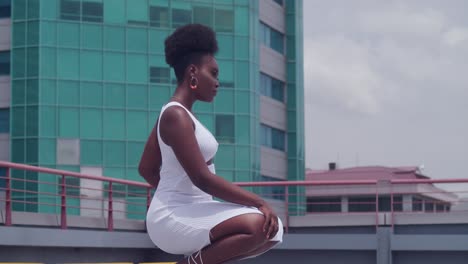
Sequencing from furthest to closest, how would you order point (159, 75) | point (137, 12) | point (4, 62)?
point (137, 12) < point (159, 75) < point (4, 62)

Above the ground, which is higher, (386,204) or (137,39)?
(137,39)

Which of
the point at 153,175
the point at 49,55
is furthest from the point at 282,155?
the point at 153,175

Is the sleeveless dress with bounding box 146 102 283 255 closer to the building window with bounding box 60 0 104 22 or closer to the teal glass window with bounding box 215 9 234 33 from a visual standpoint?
the building window with bounding box 60 0 104 22

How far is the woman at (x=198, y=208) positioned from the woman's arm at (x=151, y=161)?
108 mm

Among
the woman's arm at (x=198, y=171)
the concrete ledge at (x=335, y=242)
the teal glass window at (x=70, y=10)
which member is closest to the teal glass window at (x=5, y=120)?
the teal glass window at (x=70, y=10)

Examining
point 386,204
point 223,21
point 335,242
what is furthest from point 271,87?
point 335,242

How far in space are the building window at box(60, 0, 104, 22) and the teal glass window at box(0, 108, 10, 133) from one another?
21.2 feet

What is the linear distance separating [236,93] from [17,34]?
13837mm

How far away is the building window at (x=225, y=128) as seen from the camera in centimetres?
5747

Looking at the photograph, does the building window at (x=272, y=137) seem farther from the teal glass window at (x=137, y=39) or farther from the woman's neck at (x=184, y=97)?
the woman's neck at (x=184, y=97)

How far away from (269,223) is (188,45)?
0.87 meters

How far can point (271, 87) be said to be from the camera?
6550cm

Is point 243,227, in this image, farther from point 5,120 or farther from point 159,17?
point 159,17

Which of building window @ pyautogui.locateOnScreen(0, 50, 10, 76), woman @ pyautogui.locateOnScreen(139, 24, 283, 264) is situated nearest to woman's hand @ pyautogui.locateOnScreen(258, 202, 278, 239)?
woman @ pyautogui.locateOnScreen(139, 24, 283, 264)
